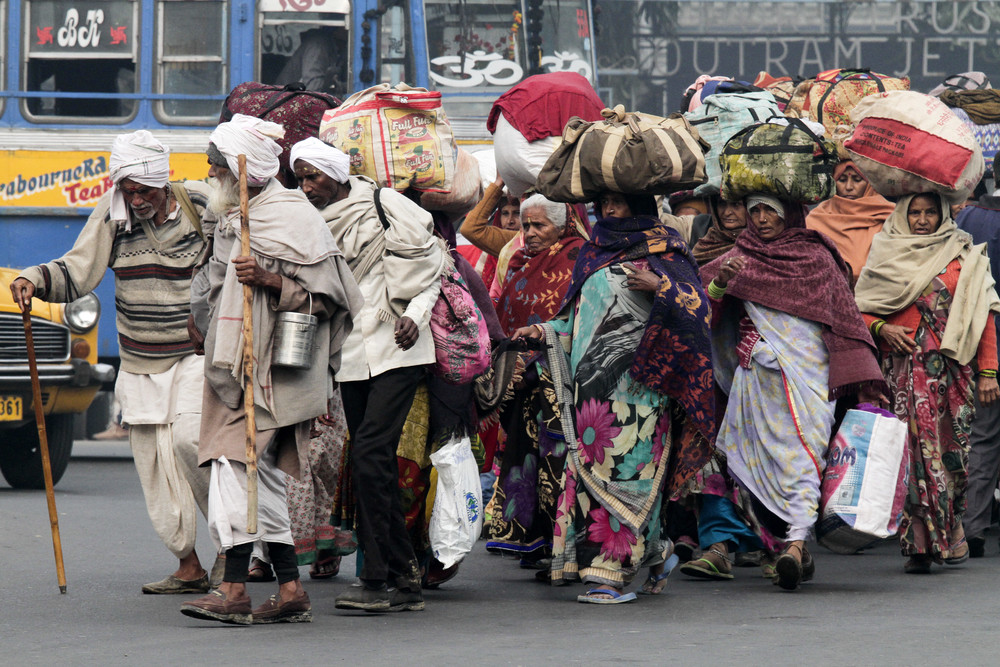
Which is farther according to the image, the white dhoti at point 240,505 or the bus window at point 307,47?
the bus window at point 307,47

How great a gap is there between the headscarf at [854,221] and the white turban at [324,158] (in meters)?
2.88

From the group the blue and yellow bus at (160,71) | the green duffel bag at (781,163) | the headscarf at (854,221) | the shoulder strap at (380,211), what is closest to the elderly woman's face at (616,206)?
the green duffel bag at (781,163)

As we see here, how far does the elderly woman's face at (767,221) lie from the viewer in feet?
22.0

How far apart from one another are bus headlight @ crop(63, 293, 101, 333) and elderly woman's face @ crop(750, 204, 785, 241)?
598 centimetres

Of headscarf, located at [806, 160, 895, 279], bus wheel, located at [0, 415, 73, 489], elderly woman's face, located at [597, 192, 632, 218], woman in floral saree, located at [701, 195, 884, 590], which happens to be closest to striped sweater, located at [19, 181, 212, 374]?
elderly woman's face, located at [597, 192, 632, 218]

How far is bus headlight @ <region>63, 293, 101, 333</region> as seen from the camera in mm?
11086

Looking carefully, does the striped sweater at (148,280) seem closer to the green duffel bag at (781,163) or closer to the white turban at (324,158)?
the white turban at (324,158)

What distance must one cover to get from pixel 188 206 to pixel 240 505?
5.58 ft

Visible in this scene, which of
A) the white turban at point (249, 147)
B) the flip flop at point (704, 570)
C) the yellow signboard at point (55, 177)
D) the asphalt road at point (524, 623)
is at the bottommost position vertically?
the asphalt road at point (524, 623)

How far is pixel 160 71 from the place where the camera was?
1314cm

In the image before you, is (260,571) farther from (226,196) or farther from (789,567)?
(789,567)

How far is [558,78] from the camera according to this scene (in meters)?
7.42

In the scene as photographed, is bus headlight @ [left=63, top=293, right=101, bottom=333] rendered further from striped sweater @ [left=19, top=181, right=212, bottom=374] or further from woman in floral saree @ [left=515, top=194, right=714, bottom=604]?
woman in floral saree @ [left=515, top=194, right=714, bottom=604]

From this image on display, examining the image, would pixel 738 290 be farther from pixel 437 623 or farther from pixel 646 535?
pixel 437 623
